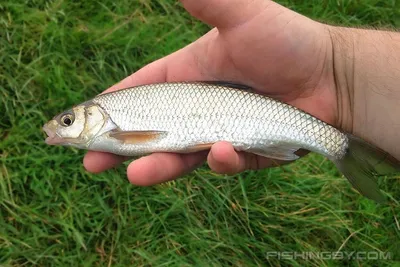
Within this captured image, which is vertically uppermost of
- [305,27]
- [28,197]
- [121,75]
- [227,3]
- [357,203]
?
[227,3]

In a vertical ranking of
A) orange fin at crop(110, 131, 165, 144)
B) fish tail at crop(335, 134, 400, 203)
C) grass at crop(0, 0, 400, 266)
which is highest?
orange fin at crop(110, 131, 165, 144)

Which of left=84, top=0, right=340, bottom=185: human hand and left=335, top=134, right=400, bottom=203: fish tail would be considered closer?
left=335, top=134, right=400, bottom=203: fish tail

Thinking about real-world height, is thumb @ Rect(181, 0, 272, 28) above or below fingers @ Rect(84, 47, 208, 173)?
above

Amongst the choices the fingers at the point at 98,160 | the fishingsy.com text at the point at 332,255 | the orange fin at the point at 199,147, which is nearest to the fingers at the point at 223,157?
the orange fin at the point at 199,147

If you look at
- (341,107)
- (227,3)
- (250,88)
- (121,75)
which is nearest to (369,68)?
(341,107)

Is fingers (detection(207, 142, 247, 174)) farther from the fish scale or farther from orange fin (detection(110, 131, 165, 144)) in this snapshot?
orange fin (detection(110, 131, 165, 144))

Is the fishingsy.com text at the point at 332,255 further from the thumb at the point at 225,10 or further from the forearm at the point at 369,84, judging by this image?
the thumb at the point at 225,10

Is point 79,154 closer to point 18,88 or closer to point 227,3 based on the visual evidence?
point 18,88

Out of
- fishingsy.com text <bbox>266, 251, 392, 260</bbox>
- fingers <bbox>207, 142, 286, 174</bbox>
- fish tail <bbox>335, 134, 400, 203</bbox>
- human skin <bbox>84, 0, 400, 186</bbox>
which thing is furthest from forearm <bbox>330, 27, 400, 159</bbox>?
fingers <bbox>207, 142, 286, 174</bbox>

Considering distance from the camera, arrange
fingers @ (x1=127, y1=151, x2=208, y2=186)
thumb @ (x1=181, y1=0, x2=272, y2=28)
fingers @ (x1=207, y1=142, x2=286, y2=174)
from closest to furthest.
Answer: fingers @ (x1=207, y1=142, x2=286, y2=174), fingers @ (x1=127, y1=151, x2=208, y2=186), thumb @ (x1=181, y1=0, x2=272, y2=28)
